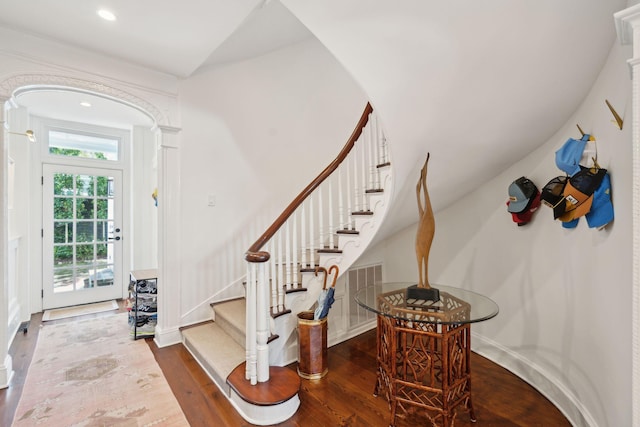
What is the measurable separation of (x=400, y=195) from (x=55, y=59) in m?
2.99

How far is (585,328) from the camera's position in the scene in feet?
5.86

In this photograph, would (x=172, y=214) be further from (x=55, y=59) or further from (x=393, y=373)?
(x=393, y=373)

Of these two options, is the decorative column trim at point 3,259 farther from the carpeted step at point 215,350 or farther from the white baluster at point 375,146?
the white baluster at point 375,146

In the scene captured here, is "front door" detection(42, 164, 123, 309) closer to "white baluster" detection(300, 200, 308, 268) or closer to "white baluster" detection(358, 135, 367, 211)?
"white baluster" detection(300, 200, 308, 268)

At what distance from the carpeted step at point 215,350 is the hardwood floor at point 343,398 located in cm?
8

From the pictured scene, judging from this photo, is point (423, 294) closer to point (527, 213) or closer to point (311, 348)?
point (311, 348)

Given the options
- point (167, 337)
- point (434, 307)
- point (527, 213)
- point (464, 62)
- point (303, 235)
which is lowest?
point (167, 337)

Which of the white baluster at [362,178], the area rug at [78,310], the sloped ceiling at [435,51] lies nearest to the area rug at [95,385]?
the area rug at [78,310]

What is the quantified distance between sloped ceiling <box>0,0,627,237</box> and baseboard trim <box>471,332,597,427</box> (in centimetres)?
146

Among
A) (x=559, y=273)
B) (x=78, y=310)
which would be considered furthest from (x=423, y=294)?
(x=78, y=310)

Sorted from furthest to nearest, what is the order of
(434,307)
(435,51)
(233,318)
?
(233,318), (434,307), (435,51)

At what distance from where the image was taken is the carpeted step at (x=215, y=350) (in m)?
2.18

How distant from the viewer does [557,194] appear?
1724 millimetres

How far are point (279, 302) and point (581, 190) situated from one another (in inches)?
82.3
